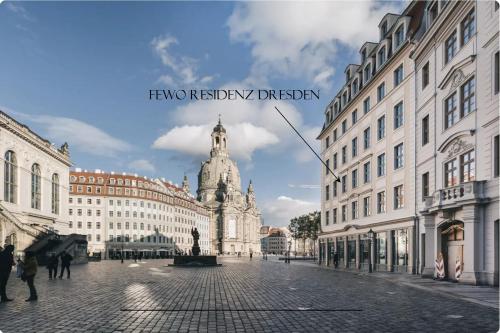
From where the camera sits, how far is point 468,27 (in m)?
27.3

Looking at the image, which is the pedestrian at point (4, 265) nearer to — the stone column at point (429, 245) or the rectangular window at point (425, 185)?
the stone column at point (429, 245)

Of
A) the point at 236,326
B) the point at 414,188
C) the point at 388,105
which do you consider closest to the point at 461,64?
the point at 414,188

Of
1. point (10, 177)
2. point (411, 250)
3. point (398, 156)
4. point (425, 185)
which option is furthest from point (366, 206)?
point (10, 177)

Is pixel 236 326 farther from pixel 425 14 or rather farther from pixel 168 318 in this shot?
pixel 425 14

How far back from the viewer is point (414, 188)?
3456 cm

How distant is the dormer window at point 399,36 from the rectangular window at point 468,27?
10.5 metres

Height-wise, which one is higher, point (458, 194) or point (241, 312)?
point (458, 194)

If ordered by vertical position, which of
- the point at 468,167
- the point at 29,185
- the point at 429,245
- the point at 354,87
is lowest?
the point at 429,245

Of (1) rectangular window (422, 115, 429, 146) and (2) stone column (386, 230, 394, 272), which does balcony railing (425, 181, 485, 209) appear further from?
(2) stone column (386, 230, 394, 272)

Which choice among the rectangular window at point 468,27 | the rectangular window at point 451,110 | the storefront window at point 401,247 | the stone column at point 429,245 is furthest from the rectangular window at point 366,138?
the rectangular window at point 468,27

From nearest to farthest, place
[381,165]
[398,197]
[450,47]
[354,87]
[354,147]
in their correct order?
[450,47]
[398,197]
[381,165]
[354,147]
[354,87]

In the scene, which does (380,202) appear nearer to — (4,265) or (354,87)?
(354,87)

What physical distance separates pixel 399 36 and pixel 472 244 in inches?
805

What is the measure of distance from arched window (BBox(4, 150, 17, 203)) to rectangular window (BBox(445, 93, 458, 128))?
46881 millimetres
